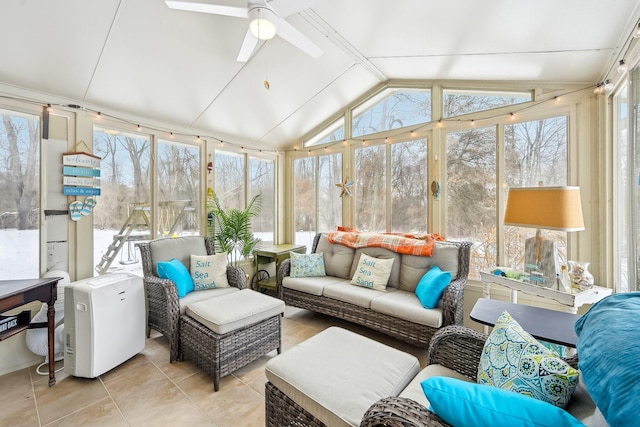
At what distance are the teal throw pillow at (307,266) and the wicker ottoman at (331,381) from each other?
175 centimetres

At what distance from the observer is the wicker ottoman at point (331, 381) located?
1.22 m

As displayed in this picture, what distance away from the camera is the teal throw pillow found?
11.3 feet

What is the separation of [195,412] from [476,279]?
9.58ft

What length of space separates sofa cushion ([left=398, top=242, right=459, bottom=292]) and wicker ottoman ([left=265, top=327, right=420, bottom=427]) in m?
1.41

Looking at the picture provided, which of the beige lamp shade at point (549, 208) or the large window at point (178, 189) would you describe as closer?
the beige lamp shade at point (549, 208)

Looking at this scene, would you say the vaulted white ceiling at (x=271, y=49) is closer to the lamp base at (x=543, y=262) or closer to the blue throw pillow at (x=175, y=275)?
the lamp base at (x=543, y=262)

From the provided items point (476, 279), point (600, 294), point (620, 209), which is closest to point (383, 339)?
point (476, 279)

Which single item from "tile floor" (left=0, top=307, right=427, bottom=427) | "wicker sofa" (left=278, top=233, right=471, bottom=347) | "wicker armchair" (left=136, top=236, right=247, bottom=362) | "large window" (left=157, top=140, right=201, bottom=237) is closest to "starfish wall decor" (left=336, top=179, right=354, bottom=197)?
"wicker sofa" (left=278, top=233, right=471, bottom=347)

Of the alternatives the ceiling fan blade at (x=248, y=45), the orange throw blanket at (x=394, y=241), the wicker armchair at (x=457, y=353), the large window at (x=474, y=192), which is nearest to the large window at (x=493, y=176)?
the large window at (x=474, y=192)

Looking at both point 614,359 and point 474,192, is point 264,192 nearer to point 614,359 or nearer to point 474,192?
point 474,192

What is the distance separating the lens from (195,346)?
224 cm

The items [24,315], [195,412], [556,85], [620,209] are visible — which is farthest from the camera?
[556,85]

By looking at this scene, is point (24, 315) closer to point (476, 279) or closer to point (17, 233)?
point (17, 233)

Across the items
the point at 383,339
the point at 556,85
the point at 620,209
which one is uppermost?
the point at 556,85
